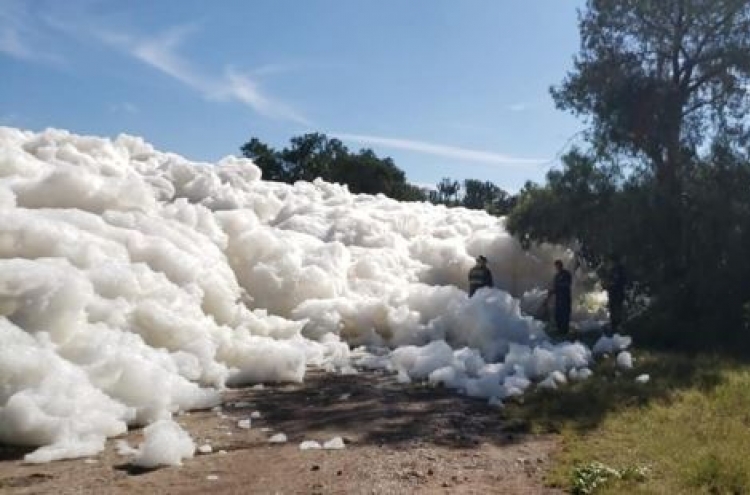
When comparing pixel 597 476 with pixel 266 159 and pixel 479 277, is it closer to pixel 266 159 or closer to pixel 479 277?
pixel 479 277

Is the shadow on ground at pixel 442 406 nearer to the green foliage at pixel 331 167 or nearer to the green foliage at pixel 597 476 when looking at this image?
the green foliage at pixel 597 476

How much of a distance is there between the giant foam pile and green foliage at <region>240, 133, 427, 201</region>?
24.1 metres

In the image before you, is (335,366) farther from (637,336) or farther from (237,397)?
(637,336)

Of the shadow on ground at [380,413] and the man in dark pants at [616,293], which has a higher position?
the man in dark pants at [616,293]

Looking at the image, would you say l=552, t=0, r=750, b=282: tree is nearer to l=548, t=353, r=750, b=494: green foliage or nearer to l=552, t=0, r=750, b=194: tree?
l=552, t=0, r=750, b=194: tree

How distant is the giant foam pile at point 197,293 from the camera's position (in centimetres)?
837

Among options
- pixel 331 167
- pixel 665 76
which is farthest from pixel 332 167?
pixel 665 76

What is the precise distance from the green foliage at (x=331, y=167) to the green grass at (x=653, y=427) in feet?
108

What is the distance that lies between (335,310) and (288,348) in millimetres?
3211

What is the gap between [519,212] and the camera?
58.0 ft

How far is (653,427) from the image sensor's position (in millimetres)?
8156

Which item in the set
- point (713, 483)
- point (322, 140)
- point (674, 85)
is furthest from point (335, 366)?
point (322, 140)

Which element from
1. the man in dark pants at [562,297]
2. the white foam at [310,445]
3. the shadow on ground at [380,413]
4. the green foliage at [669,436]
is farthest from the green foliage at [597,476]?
the man in dark pants at [562,297]

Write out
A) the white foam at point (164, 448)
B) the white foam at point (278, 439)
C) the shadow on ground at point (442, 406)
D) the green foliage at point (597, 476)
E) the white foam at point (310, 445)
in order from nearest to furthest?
1. the green foliage at point (597, 476)
2. the white foam at point (164, 448)
3. the white foam at point (310, 445)
4. the white foam at point (278, 439)
5. the shadow on ground at point (442, 406)
